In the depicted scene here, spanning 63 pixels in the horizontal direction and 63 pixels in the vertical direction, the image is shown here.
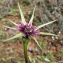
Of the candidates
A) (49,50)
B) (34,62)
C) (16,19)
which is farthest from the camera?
(16,19)

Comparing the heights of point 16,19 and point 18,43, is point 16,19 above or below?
above

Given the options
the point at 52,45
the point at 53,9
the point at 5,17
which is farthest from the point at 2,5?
the point at 52,45

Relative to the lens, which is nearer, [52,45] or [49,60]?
[49,60]

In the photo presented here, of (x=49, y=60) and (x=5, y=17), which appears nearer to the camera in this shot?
(x=49, y=60)

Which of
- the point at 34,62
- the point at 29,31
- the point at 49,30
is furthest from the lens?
the point at 49,30

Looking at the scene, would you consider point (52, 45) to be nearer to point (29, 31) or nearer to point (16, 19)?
point (16, 19)

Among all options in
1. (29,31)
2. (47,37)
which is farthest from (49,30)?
(29,31)

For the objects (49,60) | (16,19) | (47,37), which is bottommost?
(49,60)

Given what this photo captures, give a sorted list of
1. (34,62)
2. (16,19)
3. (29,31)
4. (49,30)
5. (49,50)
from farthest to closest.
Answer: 1. (16,19)
2. (49,30)
3. (49,50)
4. (34,62)
5. (29,31)

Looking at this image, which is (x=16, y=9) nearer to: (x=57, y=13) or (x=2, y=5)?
(x=2, y=5)
